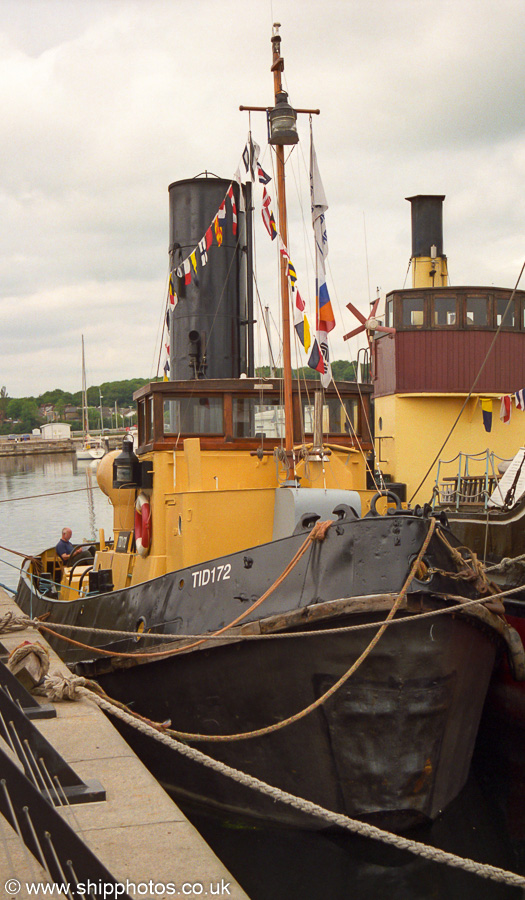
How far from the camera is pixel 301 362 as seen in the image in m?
9.66

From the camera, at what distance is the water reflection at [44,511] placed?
30.6 m

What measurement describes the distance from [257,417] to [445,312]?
39.3 ft

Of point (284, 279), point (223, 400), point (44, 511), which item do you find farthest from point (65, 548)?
point (44, 511)

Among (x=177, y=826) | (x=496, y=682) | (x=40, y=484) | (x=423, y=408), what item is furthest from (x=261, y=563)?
(x=40, y=484)

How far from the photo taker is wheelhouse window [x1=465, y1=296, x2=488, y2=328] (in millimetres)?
20125

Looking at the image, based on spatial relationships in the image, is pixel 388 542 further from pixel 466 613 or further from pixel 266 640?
pixel 266 640

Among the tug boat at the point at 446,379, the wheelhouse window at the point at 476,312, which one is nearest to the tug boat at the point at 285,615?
the tug boat at the point at 446,379

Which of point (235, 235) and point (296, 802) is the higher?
point (235, 235)

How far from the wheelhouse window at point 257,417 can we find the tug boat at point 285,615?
2cm

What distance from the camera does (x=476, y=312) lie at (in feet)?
66.2

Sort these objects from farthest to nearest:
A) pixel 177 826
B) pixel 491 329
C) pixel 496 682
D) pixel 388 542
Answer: pixel 491 329 → pixel 496 682 → pixel 388 542 → pixel 177 826

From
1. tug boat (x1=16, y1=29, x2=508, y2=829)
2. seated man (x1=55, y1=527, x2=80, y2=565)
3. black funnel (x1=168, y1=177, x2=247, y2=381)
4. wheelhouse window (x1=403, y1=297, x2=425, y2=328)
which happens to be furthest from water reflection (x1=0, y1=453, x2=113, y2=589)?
wheelhouse window (x1=403, y1=297, x2=425, y2=328)

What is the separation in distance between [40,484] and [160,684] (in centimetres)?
5196

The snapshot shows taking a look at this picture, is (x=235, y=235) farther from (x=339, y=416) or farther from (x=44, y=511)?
(x=44, y=511)
